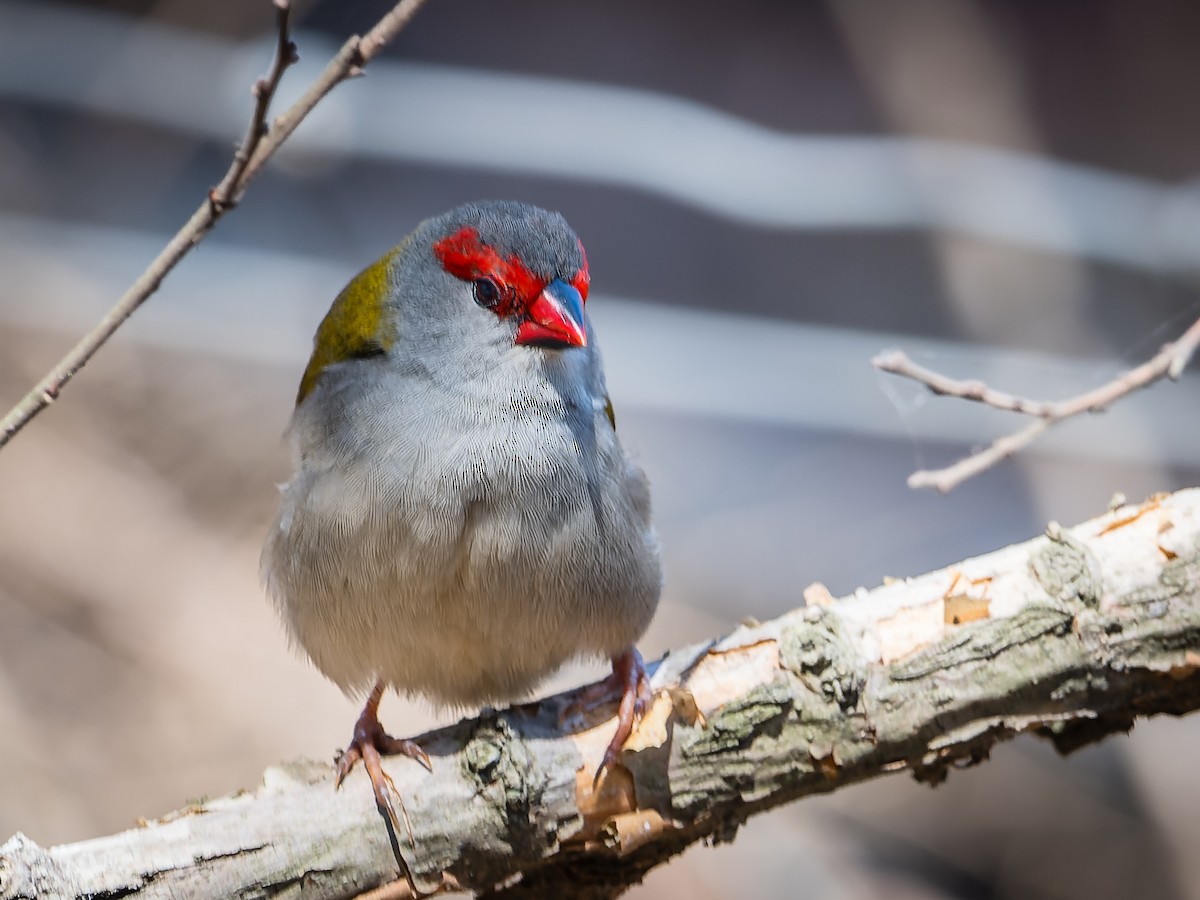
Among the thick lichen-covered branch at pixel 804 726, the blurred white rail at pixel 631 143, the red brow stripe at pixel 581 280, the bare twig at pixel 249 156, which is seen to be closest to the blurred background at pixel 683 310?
the blurred white rail at pixel 631 143

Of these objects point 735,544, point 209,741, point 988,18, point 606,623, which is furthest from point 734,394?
point 606,623

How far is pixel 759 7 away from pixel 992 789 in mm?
3181

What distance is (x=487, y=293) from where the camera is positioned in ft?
8.29

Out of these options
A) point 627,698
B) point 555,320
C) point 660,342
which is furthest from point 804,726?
point 660,342

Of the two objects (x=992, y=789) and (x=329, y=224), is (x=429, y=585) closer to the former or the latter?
(x=992, y=789)

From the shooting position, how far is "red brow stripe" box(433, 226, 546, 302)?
2479 mm

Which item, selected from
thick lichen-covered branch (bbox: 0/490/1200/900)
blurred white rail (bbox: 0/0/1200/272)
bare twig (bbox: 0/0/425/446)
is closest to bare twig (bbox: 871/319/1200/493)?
thick lichen-covered branch (bbox: 0/490/1200/900)

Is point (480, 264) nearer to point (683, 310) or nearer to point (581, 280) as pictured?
point (581, 280)

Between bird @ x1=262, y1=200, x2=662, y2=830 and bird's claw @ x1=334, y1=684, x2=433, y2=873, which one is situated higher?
bird @ x1=262, y1=200, x2=662, y2=830

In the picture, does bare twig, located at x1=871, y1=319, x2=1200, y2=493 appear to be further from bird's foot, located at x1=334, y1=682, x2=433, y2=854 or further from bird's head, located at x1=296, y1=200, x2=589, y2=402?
bird's foot, located at x1=334, y1=682, x2=433, y2=854

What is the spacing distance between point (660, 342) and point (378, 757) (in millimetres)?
3311

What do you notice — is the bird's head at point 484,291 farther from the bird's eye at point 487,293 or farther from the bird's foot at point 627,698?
the bird's foot at point 627,698

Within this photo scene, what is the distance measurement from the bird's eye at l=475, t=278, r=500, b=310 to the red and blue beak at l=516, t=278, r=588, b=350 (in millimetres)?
79

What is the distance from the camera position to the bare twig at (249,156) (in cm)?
168
